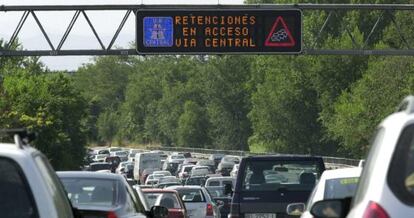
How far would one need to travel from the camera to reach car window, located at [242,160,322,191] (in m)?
21.5

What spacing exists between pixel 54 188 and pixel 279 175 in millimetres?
12742

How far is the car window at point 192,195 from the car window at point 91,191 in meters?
16.5

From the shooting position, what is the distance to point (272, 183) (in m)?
21.6

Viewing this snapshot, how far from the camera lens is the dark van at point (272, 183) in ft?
69.2

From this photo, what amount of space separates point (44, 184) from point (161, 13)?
1159 inches

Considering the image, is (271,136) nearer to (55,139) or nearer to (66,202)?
(55,139)

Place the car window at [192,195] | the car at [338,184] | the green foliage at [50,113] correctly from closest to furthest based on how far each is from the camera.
Answer: the car at [338,184] → the car window at [192,195] → the green foliage at [50,113]

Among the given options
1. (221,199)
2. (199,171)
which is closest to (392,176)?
(221,199)

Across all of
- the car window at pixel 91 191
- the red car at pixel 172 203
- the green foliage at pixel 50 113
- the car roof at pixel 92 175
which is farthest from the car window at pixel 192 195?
the car window at pixel 91 191

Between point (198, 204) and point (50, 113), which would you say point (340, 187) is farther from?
point (50, 113)

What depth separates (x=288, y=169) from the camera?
21844 mm

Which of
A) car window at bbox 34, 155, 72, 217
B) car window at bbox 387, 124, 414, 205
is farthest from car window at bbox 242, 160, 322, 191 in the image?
car window at bbox 387, 124, 414, 205

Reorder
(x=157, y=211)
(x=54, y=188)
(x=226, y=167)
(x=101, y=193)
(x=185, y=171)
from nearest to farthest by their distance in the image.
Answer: (x=54, y=188) → (x=101, y=193) → (x=157, y=211) → (x=185, y=171) → (x=226, y=167)

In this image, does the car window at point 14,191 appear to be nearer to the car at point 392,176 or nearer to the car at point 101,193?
the car at point 392,176
